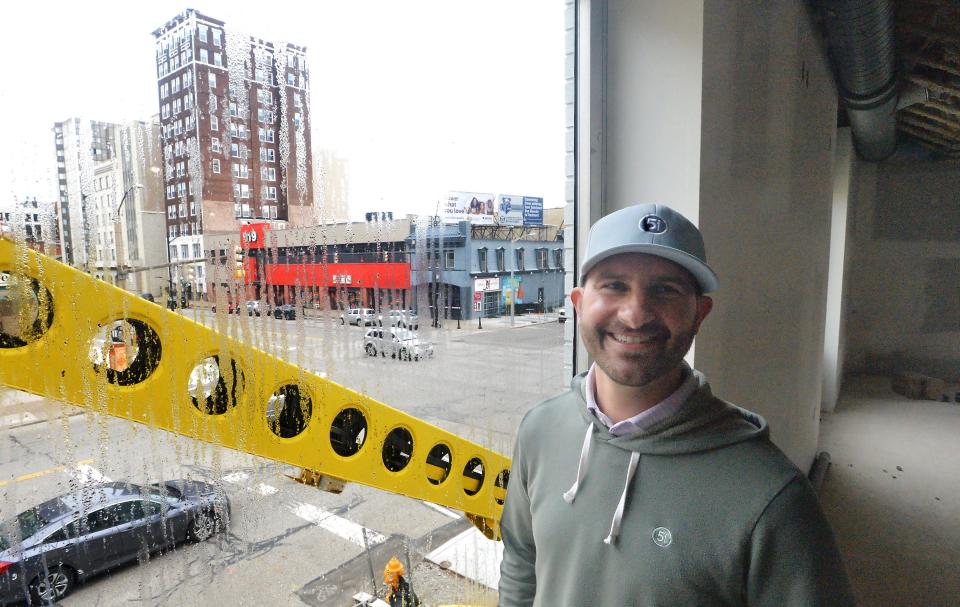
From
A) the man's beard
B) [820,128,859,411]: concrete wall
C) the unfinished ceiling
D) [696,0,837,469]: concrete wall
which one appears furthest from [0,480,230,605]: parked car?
[820,128,859,411]: concrete wall

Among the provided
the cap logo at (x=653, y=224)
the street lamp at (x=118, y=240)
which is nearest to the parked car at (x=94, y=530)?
the street lamp at (x=118, y=240)

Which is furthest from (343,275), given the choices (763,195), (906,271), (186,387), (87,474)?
(906,271)

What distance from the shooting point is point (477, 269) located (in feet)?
4.03

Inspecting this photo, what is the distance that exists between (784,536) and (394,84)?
0.97 meters

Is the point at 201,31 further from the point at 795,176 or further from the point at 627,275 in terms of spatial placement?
the point at 795,176

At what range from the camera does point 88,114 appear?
634 millimetres

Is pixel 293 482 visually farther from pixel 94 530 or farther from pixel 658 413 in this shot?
pixel 658 413

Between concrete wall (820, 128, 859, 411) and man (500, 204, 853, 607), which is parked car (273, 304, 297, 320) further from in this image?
concrete wall (820, 128, 859, 411)

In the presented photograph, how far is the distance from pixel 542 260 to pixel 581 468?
0.74m

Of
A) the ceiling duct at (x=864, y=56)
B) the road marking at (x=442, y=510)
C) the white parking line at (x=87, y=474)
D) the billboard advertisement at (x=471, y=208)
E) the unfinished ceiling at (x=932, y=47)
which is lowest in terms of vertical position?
the road marking at (x=442, y=510)

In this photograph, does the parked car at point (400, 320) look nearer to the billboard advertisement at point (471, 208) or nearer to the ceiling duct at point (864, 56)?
the billboard advertisement at point (471, 208)

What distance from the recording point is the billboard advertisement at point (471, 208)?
1178 mm

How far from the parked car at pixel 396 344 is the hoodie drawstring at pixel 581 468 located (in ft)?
1.33

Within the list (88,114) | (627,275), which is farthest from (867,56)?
(88,114)
